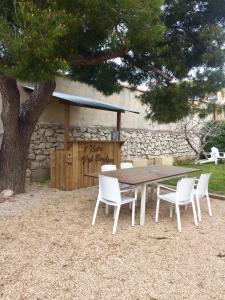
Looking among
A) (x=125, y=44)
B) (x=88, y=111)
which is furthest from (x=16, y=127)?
(x=88, y=111)

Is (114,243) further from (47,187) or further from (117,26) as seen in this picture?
(47,187)

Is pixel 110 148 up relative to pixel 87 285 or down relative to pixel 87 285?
up

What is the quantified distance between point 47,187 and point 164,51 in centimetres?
479

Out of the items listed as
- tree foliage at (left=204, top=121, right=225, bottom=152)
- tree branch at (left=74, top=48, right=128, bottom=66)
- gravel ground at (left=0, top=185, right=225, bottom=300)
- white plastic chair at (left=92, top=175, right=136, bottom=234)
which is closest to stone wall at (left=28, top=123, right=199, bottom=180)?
tree foliage at (left=204, top=121, right=225, bottom=152)

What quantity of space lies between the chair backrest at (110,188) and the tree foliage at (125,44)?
6.12 feet

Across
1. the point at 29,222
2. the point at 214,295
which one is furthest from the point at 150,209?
the point at 214,295

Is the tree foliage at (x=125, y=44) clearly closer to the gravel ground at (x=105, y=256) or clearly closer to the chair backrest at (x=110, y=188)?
the chair backrest at (x=110, y=188)

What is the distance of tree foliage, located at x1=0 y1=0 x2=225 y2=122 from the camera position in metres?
3.74

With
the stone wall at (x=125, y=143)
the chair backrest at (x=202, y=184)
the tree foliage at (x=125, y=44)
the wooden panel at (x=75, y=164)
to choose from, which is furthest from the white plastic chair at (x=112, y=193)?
the stone wall at (x=125, y=143)

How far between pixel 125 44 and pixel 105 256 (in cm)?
334

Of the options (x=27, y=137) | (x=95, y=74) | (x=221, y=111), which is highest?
(x=95, y=74)

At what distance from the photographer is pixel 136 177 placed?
5.18 m

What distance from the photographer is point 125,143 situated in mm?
11938

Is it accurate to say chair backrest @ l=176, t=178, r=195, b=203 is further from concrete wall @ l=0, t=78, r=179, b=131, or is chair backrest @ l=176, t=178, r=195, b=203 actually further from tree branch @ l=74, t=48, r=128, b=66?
concrete wall @ l=0, t=78, r=179, b=131
